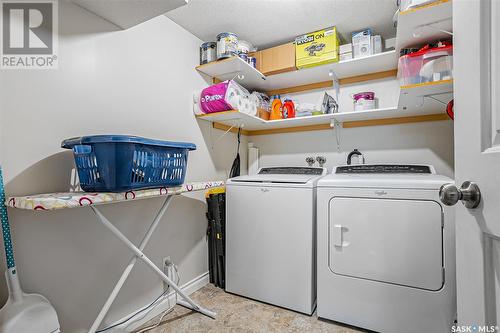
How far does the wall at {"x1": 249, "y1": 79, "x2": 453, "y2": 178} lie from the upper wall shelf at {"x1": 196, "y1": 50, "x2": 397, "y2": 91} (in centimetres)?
15

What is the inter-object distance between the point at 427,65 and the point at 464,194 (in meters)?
1.31

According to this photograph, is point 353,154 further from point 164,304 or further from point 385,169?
point 164,304

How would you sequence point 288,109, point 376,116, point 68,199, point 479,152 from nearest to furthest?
point 479,152, point 68,199, point 376,116, point 288,109

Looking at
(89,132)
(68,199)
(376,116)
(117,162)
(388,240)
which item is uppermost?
(376,116)

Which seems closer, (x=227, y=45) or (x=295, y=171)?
(x=227, y=45)

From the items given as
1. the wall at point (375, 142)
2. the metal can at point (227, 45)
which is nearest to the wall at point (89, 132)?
the metal can at point (227, 45)

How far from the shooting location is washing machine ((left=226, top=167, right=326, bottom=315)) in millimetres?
1771

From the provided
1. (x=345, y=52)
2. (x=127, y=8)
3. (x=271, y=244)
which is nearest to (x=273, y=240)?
(x=271, y=244)

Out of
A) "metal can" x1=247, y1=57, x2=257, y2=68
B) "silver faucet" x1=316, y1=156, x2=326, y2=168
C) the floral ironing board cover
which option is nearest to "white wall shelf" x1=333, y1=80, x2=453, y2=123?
"silver faucet" x1=316, y1=156, x2=326, y2=168

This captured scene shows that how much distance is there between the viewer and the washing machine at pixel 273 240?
69.7 inches

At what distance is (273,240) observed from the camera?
1879mm

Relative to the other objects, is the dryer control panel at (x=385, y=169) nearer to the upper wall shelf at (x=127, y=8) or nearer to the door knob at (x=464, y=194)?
the door knob at (x=464, y=194)

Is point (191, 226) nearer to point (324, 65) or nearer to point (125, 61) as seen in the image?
point (125, 61)

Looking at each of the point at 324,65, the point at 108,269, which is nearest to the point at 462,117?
the point at 324,65
